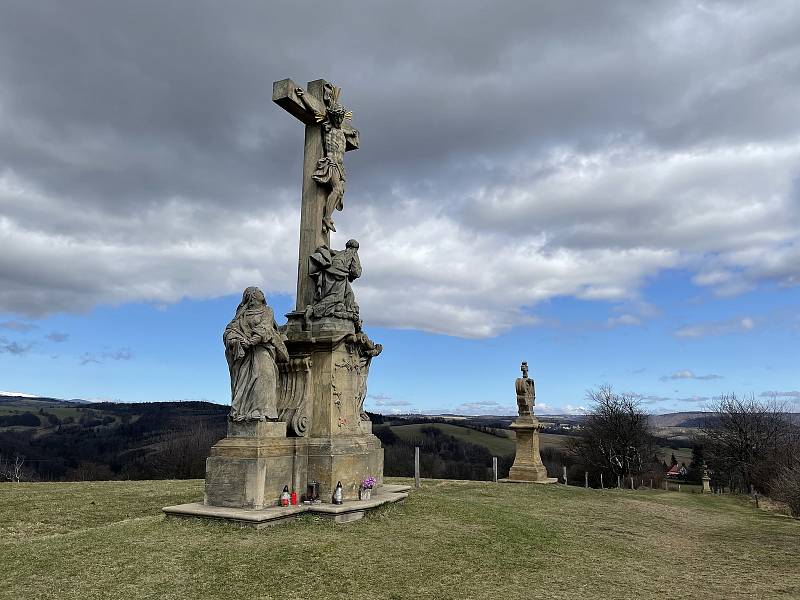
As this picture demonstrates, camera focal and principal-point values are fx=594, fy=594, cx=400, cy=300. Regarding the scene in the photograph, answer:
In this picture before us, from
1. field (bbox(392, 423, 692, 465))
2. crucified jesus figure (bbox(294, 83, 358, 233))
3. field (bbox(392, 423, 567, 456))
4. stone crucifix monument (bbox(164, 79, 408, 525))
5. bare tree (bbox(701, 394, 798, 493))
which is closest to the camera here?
stone crucifix monument (bbox(164, 79, 408, 525))

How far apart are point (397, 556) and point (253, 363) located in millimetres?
3885

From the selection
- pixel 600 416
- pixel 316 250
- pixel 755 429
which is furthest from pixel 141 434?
pixel 316 250

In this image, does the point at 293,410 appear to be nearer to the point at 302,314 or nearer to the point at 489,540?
the point at 302,314

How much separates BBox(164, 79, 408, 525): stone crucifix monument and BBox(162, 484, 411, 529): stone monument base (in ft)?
0.06

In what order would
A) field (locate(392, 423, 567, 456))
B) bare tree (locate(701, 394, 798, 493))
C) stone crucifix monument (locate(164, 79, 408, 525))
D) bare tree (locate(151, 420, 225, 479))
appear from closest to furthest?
stone crucifix monument (locate(164, 79, 408, 525)) → bare tree (locate(701, 394, 798, 493)) → bare tree (locate(151, 420, 225, 479)) → field (locate(392, 423, 567, 456))

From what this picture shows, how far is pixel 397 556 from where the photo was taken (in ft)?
23.0

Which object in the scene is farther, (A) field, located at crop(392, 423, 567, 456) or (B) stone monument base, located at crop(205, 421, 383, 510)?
(A) field, located at crop(392, 423, 567, 456)

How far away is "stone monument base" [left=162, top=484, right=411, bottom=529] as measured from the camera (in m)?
8.16

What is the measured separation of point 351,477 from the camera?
9.97 meters

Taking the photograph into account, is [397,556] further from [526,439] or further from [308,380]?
[526,439]

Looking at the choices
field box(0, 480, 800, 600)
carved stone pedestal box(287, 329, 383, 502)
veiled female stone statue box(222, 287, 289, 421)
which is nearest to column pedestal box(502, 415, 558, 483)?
field box(0, 480, 800, 600)

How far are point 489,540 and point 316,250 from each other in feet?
19.9

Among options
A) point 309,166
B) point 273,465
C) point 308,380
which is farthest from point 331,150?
point 273,465

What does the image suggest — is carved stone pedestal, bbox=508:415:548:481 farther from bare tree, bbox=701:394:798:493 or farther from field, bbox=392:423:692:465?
field, bbox=392:423:692:465
